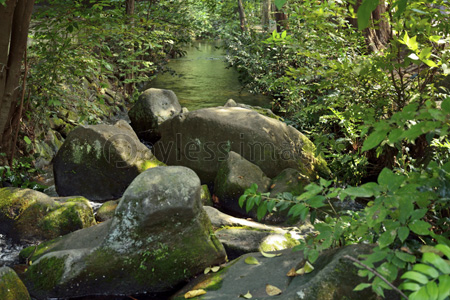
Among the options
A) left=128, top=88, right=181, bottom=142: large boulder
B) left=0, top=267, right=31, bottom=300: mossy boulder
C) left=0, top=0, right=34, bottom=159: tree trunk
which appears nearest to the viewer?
left=0, top=267, right=31, bottom=300: mossy boulder

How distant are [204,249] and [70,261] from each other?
117 centimetres

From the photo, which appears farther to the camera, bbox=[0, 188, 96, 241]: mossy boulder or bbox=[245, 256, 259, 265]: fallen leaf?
bbox=[0, 188, 96, 241]: mossy boulder

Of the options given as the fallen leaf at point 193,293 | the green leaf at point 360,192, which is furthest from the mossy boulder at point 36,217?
the green leaf at point 360,192

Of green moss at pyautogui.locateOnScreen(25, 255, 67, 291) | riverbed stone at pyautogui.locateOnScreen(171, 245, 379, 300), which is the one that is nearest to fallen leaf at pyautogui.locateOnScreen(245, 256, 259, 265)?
riverbed stone at pyautogui.locateOnScreen(171, 245, 379, 300)

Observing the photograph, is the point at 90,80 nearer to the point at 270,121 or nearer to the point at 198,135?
the point at 198,135

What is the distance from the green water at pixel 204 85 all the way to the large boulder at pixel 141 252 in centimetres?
807

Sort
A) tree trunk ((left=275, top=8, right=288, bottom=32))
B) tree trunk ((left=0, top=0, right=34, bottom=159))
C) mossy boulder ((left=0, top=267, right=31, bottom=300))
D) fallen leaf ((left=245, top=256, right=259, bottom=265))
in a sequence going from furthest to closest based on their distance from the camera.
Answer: tree trunk ((left=275, top=8, right=288, bottom=32))
tree trunk ((left=0, top=0, right=34, bottom=159))
fallen leaf ((left=245, top=256, right=259, bottom=265))
mossy boulder ((left=0, top=267, right=31, bottom=300))

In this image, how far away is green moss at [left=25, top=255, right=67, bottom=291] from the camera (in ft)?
11.8

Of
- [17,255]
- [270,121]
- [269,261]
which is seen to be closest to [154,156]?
[270,121]

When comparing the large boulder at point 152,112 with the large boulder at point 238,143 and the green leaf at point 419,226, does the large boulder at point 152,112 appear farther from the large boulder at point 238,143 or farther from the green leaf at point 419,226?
the green leaf at point 419,226

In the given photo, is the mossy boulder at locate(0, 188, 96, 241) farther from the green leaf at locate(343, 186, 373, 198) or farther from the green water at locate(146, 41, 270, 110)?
the green water at locate(146, 41, 270, 110)

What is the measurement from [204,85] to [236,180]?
10.3 metres

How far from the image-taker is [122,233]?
3.76 m

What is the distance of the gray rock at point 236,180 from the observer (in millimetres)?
5641
